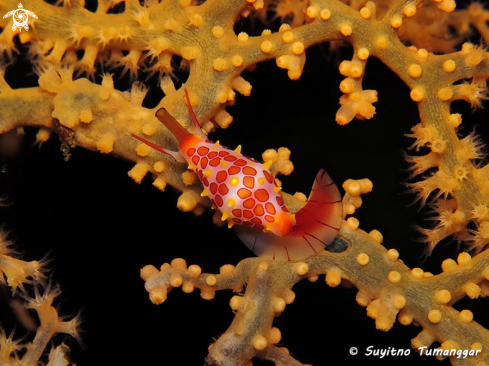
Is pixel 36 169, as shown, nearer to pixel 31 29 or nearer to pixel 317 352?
pixel 31 29

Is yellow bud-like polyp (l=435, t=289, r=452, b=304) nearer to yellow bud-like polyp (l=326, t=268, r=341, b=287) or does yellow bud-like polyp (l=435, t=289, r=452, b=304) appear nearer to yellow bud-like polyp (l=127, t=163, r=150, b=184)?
yellow bud-like polyp (l=326, t=268, r=341, b=287)

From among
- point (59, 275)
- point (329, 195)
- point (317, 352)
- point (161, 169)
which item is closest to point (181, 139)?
point (161, 169)

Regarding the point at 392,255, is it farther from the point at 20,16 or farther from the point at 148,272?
the point at 20,16

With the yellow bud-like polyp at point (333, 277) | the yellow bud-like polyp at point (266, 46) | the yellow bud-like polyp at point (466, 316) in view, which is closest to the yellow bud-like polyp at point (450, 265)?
the yellow bud-like polyp at point (466, 316)

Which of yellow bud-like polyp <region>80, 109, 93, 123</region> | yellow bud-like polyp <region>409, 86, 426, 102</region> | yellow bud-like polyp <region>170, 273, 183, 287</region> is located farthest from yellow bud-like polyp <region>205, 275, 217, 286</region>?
yellow bud-like polyp <region>409, 86, 426, 102</region>

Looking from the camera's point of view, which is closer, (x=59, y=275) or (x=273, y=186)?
(x=273, y=186)

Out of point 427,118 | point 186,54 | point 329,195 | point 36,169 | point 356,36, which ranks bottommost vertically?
point 36,169
